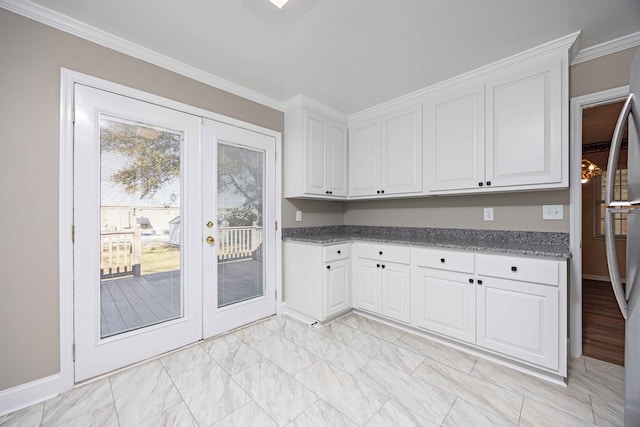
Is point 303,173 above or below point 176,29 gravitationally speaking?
below

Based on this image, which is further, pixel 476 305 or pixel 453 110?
pixel 453 110

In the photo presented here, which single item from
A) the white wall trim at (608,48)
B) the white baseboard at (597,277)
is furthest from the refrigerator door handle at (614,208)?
the white baseboard at (597,277)

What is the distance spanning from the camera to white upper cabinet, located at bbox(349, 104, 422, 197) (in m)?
2.75

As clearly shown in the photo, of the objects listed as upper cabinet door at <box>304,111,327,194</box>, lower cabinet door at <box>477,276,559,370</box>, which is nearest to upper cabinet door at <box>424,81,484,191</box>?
lower cabinet door at <box>477,276,559,370</box>

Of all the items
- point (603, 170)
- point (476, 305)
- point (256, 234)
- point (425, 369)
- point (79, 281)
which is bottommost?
point (425, 369)

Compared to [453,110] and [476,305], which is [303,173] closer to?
[453,110]

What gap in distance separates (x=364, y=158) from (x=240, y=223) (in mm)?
1670

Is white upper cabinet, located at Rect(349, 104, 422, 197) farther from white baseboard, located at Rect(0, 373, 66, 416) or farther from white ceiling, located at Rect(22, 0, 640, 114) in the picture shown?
white baseboard, located at Rect(0, 373, 66, 416)

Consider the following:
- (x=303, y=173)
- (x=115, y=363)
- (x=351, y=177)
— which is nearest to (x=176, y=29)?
(x=303, y=173)

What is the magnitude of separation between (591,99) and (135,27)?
11.4ft

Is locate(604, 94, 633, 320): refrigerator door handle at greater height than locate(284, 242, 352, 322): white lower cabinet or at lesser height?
greater

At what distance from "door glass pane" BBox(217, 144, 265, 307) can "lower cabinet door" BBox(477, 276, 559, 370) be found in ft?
7.00

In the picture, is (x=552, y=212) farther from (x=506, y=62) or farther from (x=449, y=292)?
(x=506, y=62)

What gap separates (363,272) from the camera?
2.87 meters
